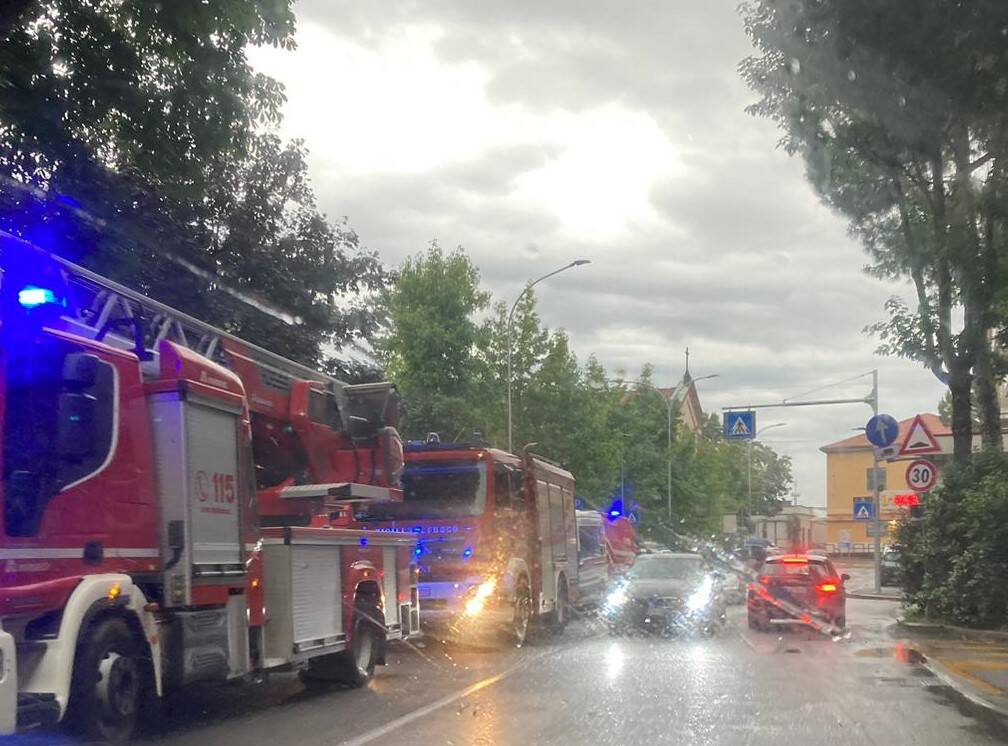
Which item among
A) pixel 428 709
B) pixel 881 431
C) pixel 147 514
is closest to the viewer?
pixel 147 514

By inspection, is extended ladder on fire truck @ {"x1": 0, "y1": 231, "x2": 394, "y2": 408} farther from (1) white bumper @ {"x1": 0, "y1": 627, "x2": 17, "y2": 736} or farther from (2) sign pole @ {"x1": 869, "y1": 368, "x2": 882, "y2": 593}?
(2) sign pole @ {"x1": 869, "y1": 368, "x2": 882, "y2": 593}

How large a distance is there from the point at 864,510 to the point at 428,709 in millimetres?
23407

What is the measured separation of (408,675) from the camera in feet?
42.8

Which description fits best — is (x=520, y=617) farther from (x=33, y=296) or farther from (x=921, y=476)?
(x=33, y=296)

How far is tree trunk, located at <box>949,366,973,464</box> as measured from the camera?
68.1 feet

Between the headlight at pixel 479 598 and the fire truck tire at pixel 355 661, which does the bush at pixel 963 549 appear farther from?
the fire truck tire at pixel 355 661

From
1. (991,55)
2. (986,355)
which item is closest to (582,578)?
(986,355)

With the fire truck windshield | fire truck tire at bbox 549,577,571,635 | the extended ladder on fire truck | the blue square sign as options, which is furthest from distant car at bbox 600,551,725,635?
the blue square sign

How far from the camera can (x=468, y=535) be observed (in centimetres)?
1631

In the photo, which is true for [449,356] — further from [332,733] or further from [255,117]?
[332,733]

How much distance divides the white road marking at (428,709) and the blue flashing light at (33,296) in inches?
145

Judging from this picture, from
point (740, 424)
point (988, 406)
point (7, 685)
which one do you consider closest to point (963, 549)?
point (988, 406)

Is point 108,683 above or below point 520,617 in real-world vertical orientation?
above

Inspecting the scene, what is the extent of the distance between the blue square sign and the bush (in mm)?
9244
